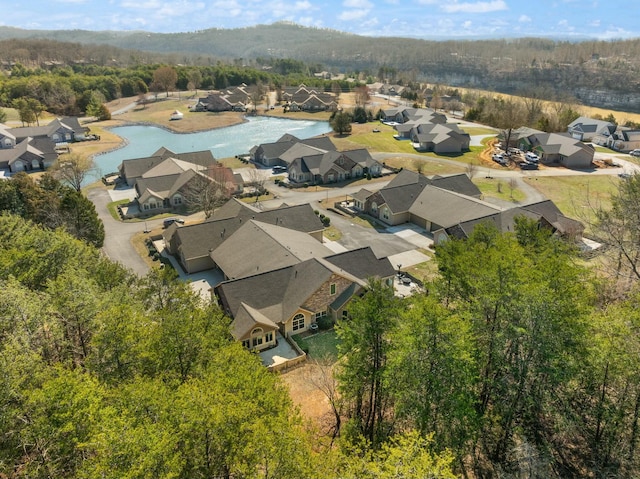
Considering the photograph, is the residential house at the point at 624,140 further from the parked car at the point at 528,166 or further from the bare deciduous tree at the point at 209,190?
the bare deciduous tree at the point at 209,190

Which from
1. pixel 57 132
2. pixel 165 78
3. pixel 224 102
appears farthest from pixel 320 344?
pixel 165 78

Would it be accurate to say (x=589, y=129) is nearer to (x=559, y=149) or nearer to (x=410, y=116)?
(x=559, y=149)

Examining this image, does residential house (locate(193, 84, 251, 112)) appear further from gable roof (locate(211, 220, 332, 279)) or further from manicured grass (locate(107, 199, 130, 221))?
gable roof (locate(211, 220, 332, 279))

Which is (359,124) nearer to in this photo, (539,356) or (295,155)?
(295,155)

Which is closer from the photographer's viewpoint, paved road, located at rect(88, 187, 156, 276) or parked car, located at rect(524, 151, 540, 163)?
paved road, located at rect(88, 187, 156, 276)

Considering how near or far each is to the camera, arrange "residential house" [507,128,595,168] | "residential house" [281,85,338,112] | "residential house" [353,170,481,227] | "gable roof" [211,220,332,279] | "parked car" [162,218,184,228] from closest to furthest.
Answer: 1. "gable roof" [211,220,332,279]
2. "parked car" [162,218,184,228]
3. "residential house" [353,170,481,227]
4. "residential house" [507,128,595,168]
5. "residential house" [281,85,338,112]

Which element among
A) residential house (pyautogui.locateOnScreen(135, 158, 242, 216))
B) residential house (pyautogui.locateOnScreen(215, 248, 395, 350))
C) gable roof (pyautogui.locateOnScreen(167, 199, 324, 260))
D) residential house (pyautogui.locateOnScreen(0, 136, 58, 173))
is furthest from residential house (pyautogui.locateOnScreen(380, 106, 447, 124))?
residential house (pyautogui.locateOnScreen(215, 248, 395, 350))

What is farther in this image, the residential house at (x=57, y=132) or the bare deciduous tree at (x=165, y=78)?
the bare deciduous tree at (x=165, y=78)

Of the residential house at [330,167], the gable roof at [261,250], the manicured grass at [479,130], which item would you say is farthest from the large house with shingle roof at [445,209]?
the manicured grass at [479,130]
